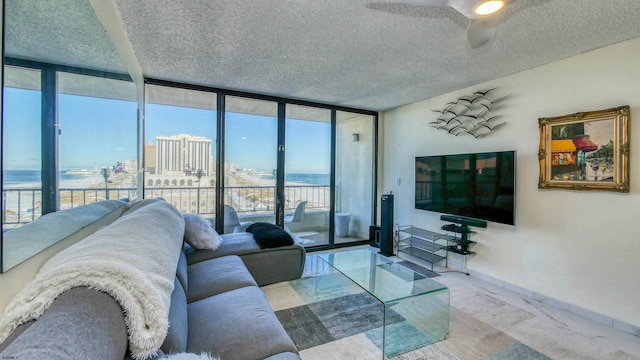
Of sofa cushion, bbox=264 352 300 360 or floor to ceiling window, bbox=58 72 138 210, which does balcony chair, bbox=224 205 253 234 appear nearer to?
floor to ceiling window, bbox=58 72 138 210

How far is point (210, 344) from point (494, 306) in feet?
8.37

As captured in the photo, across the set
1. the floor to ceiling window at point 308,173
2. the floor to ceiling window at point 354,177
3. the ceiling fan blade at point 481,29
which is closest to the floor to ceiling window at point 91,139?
the ceiling fan blade at point 481,29

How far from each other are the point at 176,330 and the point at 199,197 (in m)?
2.78

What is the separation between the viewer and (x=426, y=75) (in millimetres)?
3008

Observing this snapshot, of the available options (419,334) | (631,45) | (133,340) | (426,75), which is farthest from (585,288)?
Answer: (133,340)

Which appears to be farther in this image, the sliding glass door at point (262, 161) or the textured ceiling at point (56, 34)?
the sliding glass door at point (262, 161)

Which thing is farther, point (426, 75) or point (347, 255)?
point (347, 255)

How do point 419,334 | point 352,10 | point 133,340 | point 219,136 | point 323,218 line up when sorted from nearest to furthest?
point 133,340 < point 352,10 < point 419,334 < point 219,136 < point 323,218

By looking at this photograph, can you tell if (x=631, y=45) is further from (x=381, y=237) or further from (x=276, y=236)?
(x=276, y=236)

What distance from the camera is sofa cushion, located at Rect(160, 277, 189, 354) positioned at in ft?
3.25

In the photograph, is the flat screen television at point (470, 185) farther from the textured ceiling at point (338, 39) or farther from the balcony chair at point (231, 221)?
the balcony chair at point (231, 221)

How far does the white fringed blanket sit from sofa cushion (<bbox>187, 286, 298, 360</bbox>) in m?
0.46

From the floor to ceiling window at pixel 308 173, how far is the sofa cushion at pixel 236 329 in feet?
8.39

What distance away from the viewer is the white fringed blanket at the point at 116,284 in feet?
2.32
